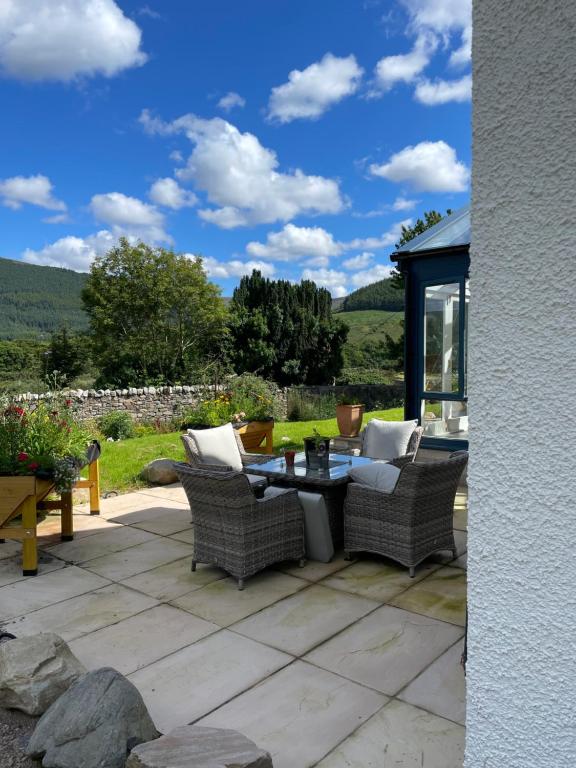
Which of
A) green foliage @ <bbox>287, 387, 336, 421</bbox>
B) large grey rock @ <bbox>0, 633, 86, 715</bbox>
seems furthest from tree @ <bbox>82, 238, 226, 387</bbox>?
large grey rock @ <bbox>0, 633, 86, 715</bbox>

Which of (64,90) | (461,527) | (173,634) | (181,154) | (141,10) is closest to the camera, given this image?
(173,634)

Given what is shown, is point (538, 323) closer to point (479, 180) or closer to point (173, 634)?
point (479, 180)

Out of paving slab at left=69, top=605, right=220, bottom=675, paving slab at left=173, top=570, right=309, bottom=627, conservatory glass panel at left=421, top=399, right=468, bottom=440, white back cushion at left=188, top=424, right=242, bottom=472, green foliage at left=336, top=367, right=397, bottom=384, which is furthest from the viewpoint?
green foliage at left=336, top=367, right=397, bottom=384

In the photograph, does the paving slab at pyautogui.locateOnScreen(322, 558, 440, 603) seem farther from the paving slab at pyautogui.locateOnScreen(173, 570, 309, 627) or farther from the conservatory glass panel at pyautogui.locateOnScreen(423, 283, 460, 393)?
the conservatory glass panel at pyautogui.locateOnScreen(423, 283, 460, 393)

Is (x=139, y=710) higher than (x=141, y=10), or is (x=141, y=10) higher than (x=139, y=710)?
(x=141, y=10)

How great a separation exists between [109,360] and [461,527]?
19.2 m

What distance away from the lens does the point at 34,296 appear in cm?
4953

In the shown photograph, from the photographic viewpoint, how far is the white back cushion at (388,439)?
6164 mm

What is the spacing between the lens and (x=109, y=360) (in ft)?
72.9

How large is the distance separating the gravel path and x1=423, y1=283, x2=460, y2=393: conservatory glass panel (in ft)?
→ 20.8

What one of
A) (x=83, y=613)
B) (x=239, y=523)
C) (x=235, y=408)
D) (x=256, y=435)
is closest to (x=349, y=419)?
(x=256, y=435)

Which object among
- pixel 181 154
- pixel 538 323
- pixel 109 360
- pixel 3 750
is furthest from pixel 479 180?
pixel 181 154

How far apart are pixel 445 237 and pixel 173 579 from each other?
5.88m

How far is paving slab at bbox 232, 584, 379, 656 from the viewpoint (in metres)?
3.30
